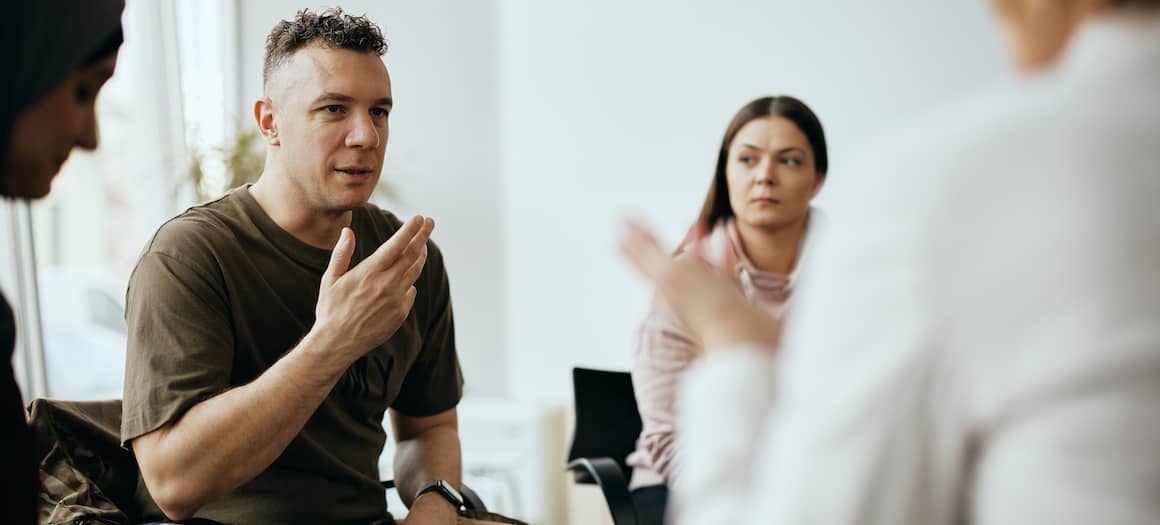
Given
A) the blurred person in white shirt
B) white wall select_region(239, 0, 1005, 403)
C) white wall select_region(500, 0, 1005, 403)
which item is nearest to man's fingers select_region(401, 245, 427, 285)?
the blurred person in white shirt

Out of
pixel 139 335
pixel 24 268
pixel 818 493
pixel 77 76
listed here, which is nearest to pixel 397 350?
pixel 139 335

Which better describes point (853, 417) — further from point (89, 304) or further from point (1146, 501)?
point (89, 304)

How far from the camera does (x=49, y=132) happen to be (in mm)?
1086

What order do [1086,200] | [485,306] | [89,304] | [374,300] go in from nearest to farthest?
[1086,200]
[374,300]
[89,304]
[485,306]

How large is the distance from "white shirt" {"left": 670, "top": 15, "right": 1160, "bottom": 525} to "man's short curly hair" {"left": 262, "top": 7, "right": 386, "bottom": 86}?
1.30 m

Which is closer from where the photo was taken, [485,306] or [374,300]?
[374,300]

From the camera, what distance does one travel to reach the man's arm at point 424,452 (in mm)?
1990

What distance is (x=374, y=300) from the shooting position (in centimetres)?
155

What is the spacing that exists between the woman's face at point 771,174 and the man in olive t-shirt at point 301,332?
1.01 meters

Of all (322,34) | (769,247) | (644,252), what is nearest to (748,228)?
(769,247)

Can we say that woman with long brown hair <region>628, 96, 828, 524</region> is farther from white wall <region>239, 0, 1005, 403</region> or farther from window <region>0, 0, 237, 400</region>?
window <region>0, 0, 237, 400</region>

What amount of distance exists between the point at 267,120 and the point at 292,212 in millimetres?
210

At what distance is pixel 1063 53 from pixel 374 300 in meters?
1.07

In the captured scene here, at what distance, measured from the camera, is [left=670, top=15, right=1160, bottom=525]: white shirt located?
646 millimetres
